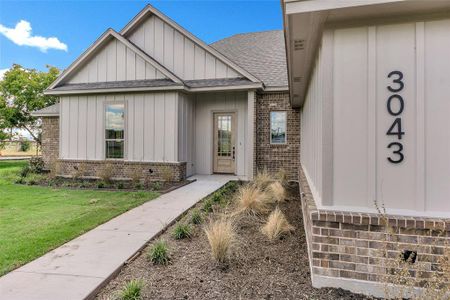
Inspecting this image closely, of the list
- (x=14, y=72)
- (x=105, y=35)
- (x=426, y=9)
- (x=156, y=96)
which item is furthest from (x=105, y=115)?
(x=14, y=72)

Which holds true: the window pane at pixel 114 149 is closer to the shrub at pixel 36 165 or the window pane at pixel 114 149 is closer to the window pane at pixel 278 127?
the shrub at pixel 36 165

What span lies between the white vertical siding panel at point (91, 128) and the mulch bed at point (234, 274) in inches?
Result: 311

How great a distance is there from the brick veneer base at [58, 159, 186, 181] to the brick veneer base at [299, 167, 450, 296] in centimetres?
735

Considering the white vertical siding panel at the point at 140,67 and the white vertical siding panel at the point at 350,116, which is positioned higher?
the white vertical siding panel at the point at 140,67

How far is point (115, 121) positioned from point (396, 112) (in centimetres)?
984

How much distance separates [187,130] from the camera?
1076 cm

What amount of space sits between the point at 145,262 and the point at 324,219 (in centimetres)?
232

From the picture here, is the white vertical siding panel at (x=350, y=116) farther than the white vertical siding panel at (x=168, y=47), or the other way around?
the white vertical siding panel at (x=168, y=47)

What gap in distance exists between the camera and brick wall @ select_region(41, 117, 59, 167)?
12.7 metres

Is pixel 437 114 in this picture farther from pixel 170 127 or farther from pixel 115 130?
pixel 115 130

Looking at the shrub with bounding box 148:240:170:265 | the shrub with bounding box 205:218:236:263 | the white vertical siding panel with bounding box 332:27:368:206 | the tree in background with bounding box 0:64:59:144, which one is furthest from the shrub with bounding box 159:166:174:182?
the tree in background with bounding box 0:64:59:144

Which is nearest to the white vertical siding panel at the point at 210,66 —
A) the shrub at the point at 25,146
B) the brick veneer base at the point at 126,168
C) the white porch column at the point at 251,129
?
the white porch column at the point at 251,129

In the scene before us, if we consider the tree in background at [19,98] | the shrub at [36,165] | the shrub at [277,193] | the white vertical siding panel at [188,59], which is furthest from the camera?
the tree in background at [19,98]

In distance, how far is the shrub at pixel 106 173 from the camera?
Answer: 963cm
